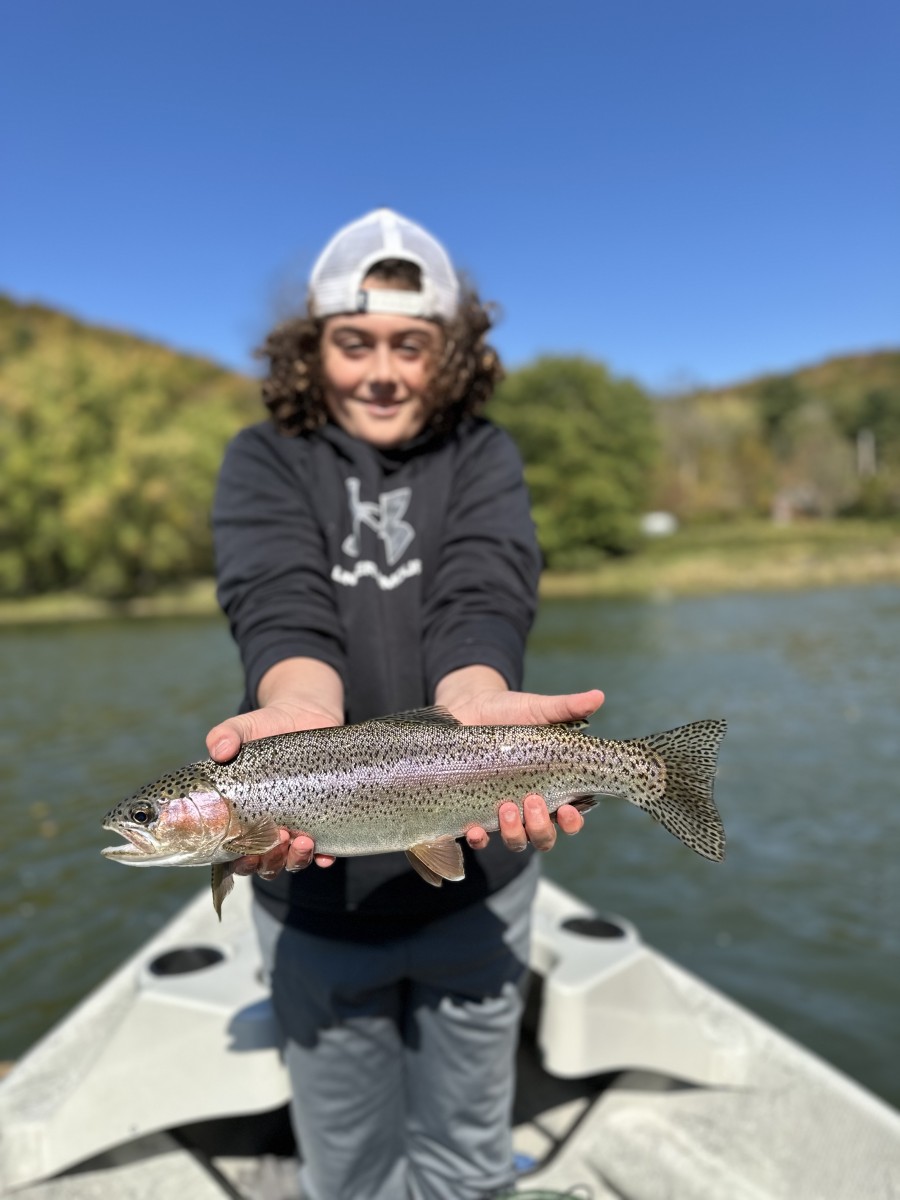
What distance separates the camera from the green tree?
6644cm

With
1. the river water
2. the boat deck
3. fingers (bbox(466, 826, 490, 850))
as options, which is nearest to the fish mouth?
fingers (bbox(466, 826, 490, 850))

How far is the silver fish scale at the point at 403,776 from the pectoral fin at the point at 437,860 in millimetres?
28

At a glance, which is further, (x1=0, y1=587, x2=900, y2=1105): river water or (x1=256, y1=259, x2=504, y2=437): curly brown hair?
(x1=0, y1=587, x2=900, y2=1105): river water

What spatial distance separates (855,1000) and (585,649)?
23.3 m

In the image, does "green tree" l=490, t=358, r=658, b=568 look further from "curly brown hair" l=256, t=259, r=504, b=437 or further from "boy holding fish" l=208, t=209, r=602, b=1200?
"boy holding fish" l=208, t=209, r=602, b=1200

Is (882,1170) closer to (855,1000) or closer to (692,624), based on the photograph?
(855,1000)

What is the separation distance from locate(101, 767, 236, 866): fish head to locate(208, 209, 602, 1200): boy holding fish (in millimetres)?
403

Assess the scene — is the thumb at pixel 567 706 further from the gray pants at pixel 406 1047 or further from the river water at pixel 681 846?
the river water at pixel 681 846

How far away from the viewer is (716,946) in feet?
32.0

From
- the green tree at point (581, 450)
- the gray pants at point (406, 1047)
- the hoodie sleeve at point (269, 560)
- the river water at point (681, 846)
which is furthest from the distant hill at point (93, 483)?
the gray pants at point (406, 1047)

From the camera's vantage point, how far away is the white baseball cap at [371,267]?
345 cm

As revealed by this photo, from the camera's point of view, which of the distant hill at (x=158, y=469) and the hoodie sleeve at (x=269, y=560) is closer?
the hoodie sleeve at (x=269, y=560)

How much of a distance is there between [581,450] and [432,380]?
66.2m

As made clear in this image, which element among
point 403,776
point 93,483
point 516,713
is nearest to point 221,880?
point 403,776
